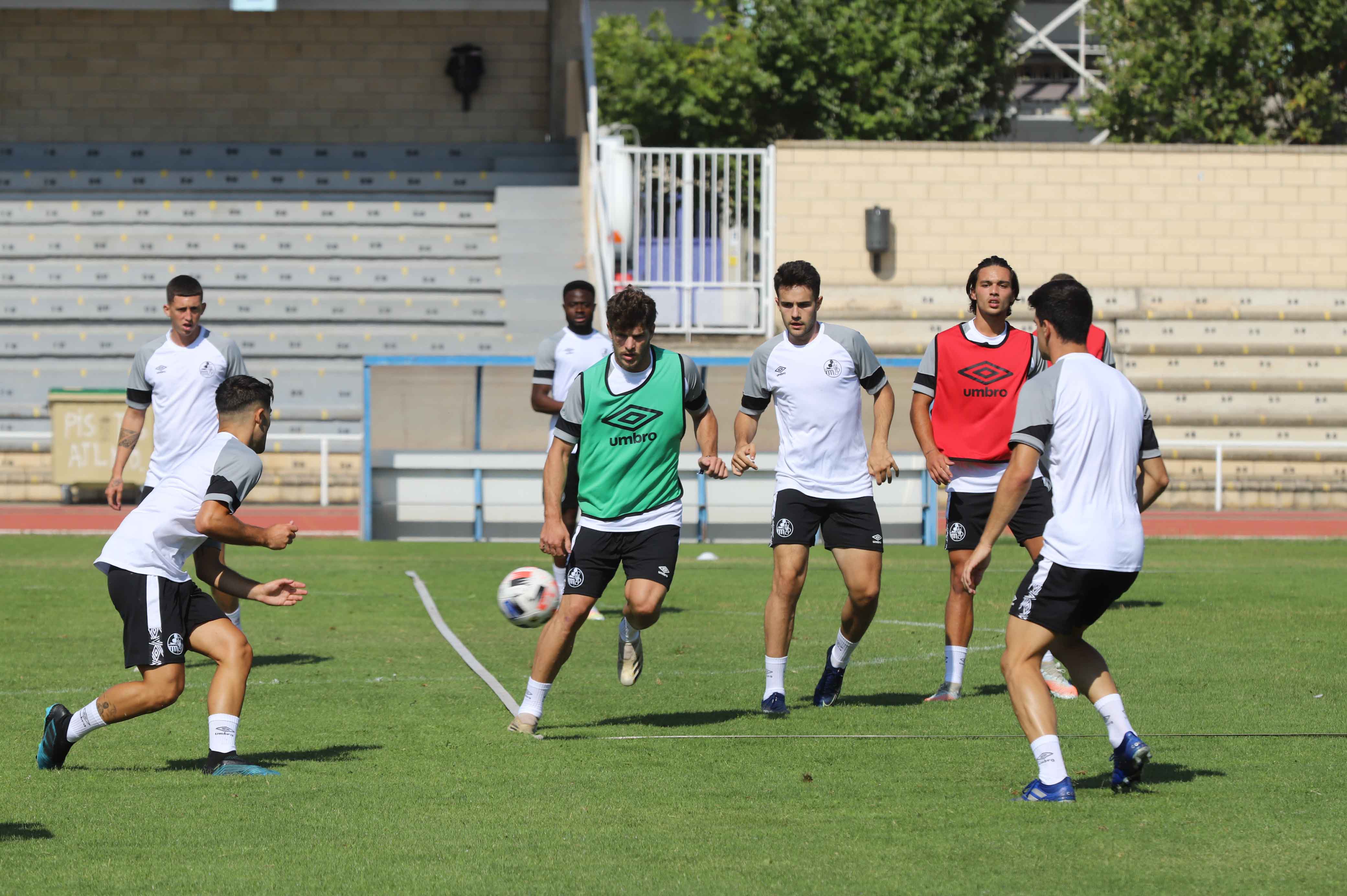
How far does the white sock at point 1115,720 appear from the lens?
239 inches

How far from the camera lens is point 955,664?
838cm

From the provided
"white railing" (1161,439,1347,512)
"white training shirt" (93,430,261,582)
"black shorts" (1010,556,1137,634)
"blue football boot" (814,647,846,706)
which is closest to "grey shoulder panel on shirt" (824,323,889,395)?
"blue football boot" (814,647,846,706)

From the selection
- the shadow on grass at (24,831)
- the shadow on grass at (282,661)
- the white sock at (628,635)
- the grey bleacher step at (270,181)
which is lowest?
the shadow on grass at (282,661)

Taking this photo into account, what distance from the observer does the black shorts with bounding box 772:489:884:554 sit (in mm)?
8094

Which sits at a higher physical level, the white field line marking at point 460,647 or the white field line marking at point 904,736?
the white field line marking at point 904,736

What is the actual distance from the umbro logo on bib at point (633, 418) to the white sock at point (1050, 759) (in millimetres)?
2458

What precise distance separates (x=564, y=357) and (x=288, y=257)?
1667 centimetres

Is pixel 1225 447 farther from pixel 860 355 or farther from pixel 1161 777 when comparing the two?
pixel 1161 777

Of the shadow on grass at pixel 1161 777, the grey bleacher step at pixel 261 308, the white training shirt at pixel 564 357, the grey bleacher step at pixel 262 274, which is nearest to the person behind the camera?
the shadow on grass at pixel 1161 777

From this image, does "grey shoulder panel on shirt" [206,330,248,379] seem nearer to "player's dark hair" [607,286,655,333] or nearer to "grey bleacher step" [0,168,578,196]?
"player's dark hair" [607,286,655,333]

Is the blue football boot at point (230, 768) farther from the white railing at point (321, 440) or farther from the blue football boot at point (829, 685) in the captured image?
the white railing at point (321, 440)

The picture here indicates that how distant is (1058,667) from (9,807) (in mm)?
5332

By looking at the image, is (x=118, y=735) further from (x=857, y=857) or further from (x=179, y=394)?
(x=857, y=857)

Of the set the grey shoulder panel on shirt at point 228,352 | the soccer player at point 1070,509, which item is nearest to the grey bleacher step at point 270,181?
the grey shoulder panel on shirt at point 228,352
